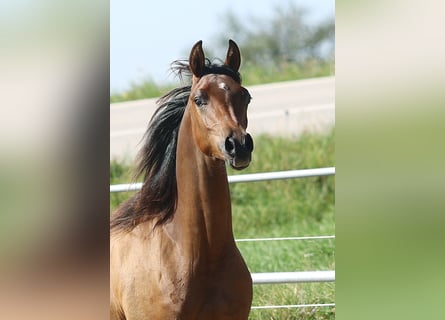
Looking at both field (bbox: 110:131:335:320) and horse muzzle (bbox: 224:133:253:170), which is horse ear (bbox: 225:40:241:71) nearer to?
horse muzzle (bbox: 224:133:253:170)

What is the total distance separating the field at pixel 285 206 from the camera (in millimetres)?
3662

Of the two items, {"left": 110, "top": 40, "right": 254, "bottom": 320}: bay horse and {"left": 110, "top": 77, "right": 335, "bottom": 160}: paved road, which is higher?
{"left": 110, "top": 77, "right": 335, "bottom": 160}: paved road

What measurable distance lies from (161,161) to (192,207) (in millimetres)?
267

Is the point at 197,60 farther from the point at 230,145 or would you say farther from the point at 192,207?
the point at 192,207

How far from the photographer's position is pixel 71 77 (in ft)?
11.4

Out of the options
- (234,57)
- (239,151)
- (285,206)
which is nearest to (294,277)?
(239,151)

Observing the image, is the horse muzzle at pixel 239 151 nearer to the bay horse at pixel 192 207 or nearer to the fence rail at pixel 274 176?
the bay horse at pixel 192 207

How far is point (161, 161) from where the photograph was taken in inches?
125

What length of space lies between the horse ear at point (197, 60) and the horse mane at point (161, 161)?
0.06 metres

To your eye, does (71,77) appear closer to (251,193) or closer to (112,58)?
(112,58)

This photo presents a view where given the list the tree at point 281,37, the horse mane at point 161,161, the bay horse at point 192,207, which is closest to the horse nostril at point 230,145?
the bay horse at point 192,207

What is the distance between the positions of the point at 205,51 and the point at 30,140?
38.1 inches

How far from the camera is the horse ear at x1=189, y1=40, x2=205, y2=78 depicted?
3.03 m

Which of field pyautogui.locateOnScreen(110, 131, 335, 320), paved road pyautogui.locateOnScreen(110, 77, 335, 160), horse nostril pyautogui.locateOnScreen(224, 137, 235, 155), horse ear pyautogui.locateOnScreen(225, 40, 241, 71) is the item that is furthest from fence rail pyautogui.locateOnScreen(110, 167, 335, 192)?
horse ear pyautogui.locateOnScreen(225, 40, 241, 71)
